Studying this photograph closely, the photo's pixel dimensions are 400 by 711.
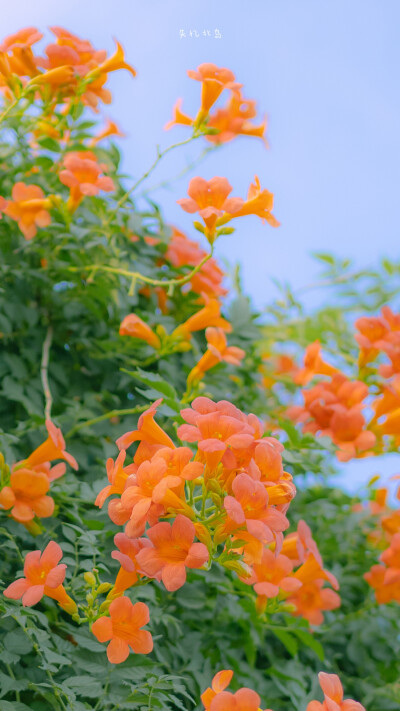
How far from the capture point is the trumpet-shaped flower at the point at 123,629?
47.5 inches

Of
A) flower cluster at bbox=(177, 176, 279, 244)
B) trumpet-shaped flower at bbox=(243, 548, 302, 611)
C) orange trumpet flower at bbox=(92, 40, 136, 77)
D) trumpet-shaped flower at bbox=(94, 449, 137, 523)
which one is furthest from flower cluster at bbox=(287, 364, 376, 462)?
orange trumpet flower at bbox=(92, 40, 136, 77)

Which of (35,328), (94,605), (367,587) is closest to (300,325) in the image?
(367,587)

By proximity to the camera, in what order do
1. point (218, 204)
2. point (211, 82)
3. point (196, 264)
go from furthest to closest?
point (196, 264) < point (211, 82) < point (218, 204)

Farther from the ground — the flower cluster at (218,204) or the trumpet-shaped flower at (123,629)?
the flower cluster at (218,204)

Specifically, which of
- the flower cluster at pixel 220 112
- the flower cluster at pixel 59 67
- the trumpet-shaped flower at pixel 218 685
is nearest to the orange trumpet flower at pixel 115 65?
the flower cluster at pixel 59 67

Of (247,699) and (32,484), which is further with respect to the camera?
(32,484)

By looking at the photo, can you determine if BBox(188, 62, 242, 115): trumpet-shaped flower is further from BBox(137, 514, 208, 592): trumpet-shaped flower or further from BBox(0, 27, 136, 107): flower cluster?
BBox(137, 514, 208, 592): trumpet-shaped flower

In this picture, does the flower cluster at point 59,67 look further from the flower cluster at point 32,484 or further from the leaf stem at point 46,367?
the flower cluster at point 32,484

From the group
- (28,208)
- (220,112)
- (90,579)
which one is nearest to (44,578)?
(90,579)

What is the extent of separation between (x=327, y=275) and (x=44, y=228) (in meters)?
1.51

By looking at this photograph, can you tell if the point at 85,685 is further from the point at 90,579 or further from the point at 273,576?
the point at 273,576

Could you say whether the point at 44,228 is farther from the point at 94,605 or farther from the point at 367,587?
the point at 367,587

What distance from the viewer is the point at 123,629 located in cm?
124

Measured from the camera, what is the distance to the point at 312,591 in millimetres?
1915
